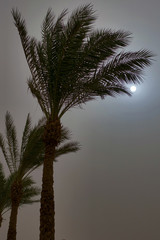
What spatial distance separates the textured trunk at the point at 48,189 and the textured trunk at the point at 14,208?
4.66 metres

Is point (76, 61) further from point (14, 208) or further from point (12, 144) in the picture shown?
point (14, 208)

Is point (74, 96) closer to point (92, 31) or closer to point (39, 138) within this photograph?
point (92, 31)

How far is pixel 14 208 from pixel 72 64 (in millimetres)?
6751

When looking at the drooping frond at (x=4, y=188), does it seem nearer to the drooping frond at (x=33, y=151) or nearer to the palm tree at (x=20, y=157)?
the palm tree at (x=20, y=157)

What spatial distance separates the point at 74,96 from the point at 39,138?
3.31 meters

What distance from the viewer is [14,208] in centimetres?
1120

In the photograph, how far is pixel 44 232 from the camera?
640 cm

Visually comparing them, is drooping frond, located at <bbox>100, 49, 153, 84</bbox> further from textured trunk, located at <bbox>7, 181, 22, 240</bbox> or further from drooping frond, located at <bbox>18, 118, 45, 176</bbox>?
textured trunk, located at <bbox>7, 181, 22, 240</bbox>

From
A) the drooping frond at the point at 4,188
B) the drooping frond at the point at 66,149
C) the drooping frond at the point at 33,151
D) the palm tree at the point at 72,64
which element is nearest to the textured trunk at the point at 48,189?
the palm tree at the point at 72,64

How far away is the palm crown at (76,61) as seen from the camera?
7.34 metres

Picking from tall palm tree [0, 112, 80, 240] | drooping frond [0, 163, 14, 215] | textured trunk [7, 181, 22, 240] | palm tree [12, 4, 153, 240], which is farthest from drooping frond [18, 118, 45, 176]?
palm tree [12, 4, 153, 240]

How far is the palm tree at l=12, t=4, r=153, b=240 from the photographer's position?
7.30 metres

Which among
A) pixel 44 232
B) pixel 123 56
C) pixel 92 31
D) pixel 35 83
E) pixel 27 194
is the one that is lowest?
pixel 44 232

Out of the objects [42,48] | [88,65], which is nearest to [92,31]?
[88,65]
